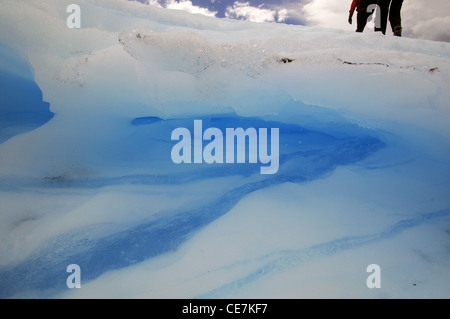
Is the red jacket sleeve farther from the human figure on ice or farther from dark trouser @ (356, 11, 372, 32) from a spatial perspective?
the human figure on ice

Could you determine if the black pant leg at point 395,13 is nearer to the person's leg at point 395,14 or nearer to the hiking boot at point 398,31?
the person's leg at point 395,14

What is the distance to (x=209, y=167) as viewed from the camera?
1.98 meters

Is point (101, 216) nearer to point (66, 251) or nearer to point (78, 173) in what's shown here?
point (66, 251)

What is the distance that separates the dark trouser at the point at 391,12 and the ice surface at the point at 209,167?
3.75 metres

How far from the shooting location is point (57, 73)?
1931mm

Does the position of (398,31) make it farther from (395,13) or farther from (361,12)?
(361,12)

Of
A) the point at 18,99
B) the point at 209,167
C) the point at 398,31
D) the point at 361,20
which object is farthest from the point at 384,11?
the point at 18,99

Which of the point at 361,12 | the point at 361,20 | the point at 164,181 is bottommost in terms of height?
the point at 164,181

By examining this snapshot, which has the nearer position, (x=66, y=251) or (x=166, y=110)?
(x=66, y=251)

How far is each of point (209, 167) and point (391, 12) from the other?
5.63 meters

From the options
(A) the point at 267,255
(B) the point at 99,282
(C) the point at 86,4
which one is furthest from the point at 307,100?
(C) the point at 86,4

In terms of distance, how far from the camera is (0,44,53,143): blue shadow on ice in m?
1.98

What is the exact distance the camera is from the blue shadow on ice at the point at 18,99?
1.98m
